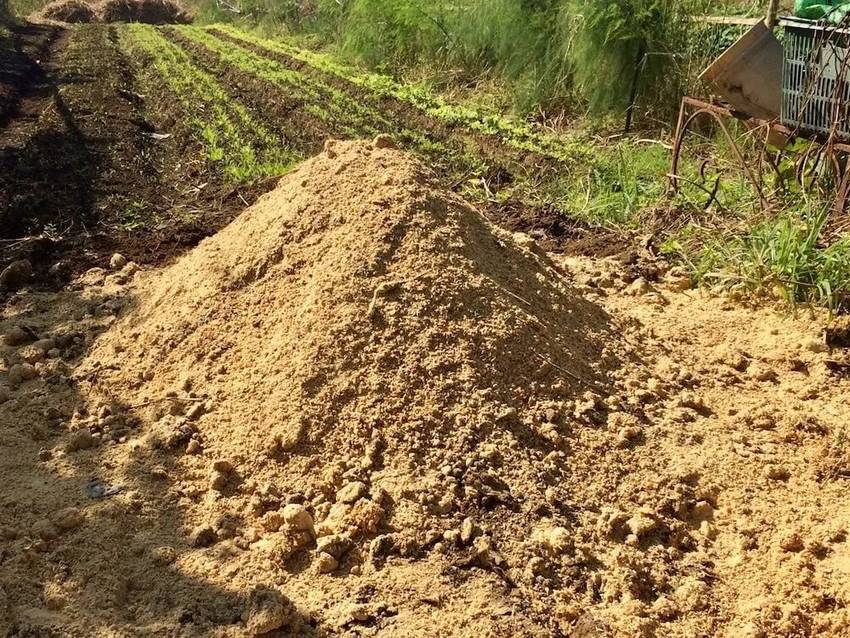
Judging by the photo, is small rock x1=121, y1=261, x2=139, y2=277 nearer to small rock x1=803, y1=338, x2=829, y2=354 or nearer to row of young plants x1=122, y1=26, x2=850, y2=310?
row of young plants x1=122, y1=26, x2=850, y2=310

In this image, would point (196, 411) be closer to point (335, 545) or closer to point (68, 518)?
point (68, 518)

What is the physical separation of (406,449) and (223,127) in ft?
20.7

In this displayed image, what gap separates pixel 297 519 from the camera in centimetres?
252

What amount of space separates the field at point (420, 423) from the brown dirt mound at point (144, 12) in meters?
21.2

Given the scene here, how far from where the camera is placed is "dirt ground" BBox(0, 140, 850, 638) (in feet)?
7.68

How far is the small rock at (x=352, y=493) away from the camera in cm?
261

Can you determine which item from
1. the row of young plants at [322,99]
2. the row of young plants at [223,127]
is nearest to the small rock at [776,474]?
the row of young plants at [223,127]

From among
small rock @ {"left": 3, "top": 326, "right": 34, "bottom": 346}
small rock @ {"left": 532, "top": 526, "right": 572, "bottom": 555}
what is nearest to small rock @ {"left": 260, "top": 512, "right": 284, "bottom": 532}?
small rock @ {"left": 532, "top": 526, "right": 572, "bottom": 555}

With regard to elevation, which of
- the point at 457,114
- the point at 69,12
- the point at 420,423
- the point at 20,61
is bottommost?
the point at 420,423

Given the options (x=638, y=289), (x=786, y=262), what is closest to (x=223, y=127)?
(x=638, y=289)

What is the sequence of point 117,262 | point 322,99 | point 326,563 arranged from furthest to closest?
point 322,99, point 117,262, point 326,563

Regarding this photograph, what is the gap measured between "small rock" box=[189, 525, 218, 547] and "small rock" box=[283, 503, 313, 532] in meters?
0.27

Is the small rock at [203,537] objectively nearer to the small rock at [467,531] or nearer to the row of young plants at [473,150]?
the small rock at [467,531]

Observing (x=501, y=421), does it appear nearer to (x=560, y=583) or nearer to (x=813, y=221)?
(x=560, y=583)
